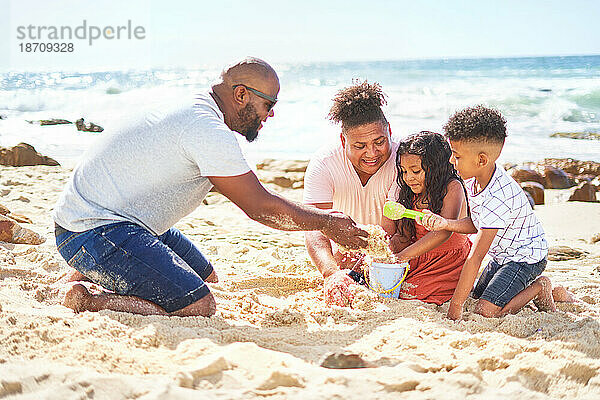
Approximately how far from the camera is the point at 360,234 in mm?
2947

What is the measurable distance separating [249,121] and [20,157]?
6215 mm

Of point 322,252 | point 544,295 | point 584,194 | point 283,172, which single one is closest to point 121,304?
point 322,252

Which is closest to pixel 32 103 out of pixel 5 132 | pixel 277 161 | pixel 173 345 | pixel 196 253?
pixel 5 132

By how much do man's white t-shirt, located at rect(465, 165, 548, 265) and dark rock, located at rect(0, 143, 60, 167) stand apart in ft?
22.5

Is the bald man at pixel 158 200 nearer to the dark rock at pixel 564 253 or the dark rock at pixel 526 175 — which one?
the dark rock at pixel 564 253

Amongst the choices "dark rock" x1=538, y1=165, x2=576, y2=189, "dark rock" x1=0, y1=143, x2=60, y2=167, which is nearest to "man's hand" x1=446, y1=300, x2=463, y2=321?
"dark rock" x1=538, y1=165, x2=576, y2=189

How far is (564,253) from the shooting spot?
184 inches

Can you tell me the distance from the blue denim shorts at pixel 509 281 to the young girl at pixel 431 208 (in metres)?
0.31

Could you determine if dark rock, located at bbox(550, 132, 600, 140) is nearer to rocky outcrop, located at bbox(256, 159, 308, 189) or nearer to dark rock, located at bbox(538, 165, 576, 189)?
dark rock, located at bbox(538, 165, 576, 189)

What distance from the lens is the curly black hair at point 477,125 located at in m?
2.84

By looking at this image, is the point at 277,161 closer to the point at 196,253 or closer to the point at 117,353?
the point at 196,253

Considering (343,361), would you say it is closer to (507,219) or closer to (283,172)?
(507,219)

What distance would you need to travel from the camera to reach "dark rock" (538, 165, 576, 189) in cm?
777

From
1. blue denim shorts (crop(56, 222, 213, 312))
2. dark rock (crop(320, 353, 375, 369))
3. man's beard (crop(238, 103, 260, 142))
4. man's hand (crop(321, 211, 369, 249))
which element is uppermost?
man's beard (crop(238, 103, 260, 142))
